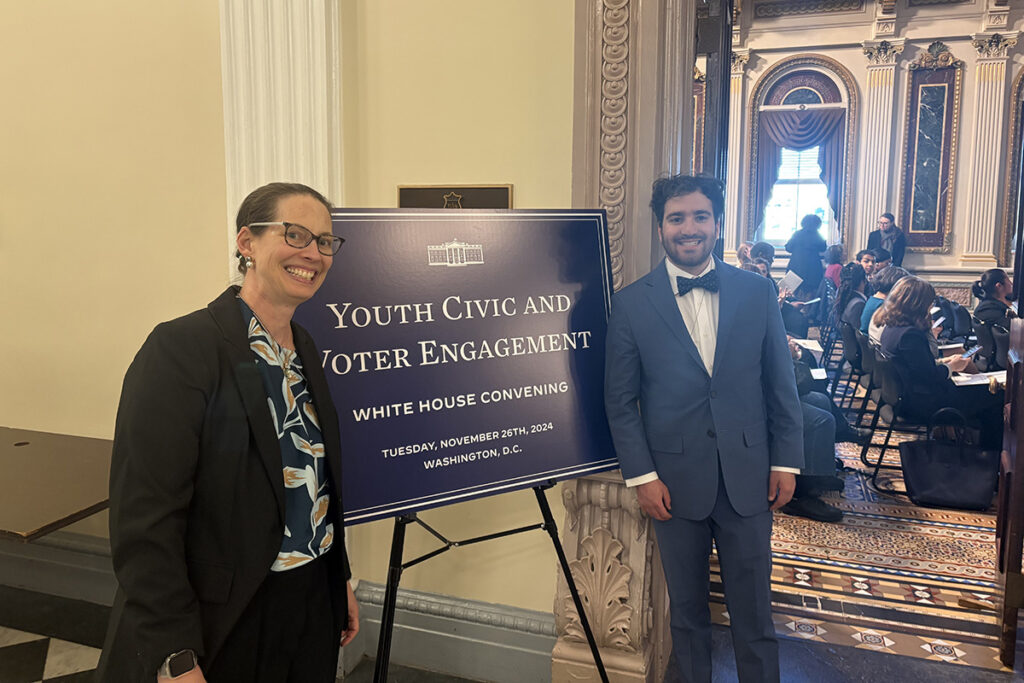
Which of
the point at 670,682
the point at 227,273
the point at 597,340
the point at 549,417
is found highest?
the point at 227,273

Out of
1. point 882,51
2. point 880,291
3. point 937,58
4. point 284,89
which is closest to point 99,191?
point 284,89

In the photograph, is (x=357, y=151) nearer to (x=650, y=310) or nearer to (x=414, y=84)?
(x=414, y=84)

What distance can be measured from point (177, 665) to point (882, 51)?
11.8 m

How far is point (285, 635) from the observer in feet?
4.52

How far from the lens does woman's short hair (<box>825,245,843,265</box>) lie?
10.0 meters

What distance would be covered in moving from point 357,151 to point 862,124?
10186 mm

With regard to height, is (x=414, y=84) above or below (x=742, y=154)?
below

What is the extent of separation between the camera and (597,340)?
207 cm

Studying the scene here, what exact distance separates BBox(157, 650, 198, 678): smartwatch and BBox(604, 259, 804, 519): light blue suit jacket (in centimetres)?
119

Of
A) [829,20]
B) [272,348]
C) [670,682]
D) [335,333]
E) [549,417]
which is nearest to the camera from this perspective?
[272,348]

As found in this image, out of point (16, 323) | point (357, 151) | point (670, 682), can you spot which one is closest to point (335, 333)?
point (357, 151)

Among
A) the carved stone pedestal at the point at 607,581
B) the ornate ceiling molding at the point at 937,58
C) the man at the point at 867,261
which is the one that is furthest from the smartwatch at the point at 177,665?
the ornate ceiling molding at the point at 937,58

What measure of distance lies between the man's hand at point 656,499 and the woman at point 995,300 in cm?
482

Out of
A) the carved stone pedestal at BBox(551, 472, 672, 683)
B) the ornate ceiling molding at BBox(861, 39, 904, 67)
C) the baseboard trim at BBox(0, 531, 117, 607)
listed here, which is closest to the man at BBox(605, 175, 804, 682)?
the carved stone pedestal at BBox(551, 472, 672, 683)
